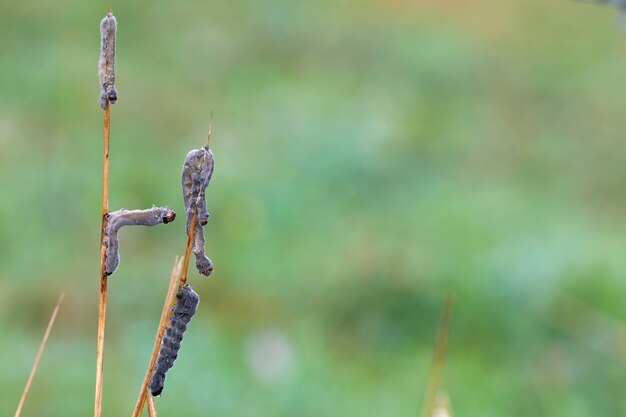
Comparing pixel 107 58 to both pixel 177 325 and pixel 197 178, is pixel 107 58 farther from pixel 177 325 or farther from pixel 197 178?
pixel 177 325

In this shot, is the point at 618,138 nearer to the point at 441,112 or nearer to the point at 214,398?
the point at 441,112

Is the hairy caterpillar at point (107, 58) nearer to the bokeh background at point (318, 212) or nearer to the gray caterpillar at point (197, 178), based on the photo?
the gray caterpillar at point (197, 178)

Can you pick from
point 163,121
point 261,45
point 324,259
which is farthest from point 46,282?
point 261,45

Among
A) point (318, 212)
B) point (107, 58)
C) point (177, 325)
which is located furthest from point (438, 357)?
point (318, 212)

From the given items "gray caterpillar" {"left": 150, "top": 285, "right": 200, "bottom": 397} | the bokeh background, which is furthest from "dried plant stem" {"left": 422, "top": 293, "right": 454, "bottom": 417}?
the bokeh background

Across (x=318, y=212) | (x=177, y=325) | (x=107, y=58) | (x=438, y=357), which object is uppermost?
(x=107, y=58)

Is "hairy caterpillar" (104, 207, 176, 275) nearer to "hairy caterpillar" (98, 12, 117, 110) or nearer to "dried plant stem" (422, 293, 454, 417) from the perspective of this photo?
"hairy caterpillar" (98, 12, 117, 110)
